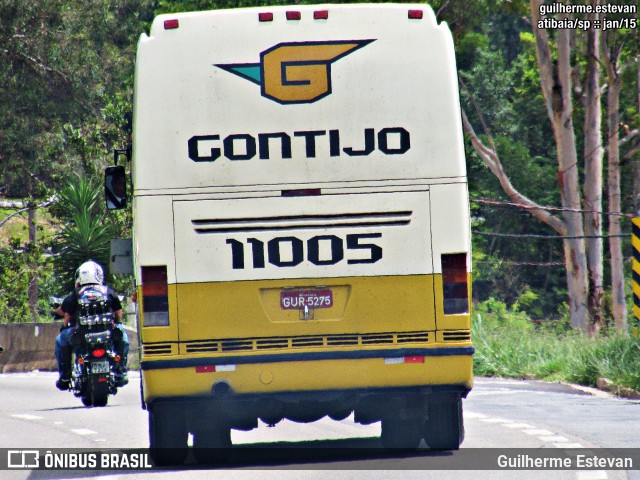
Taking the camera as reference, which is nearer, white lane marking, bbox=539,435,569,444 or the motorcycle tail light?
white lane marking, bbox=539,435,569,444

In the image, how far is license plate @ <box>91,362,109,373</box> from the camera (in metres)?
15.7

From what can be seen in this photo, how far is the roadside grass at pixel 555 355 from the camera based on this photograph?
21.3 metres

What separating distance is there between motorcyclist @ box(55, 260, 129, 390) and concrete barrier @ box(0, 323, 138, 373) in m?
14.6

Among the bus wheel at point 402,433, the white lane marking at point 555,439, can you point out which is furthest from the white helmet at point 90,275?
the white lane marking at point 555,439

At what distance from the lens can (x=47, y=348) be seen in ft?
103

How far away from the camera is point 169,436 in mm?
11086

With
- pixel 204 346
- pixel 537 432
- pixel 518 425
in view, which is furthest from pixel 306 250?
pixel 518 425

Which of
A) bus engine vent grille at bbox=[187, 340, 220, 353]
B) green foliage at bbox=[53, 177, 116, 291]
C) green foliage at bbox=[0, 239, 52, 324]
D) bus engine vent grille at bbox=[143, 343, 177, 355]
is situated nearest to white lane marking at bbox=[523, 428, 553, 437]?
bus engine vent grille at bbox=[187, 340, 220, 353]

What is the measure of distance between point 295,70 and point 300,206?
1.02m

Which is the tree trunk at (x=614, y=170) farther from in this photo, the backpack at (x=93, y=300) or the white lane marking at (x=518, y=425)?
the backpack at (x=93, y=300)

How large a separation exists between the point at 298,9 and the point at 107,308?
6.24 metres

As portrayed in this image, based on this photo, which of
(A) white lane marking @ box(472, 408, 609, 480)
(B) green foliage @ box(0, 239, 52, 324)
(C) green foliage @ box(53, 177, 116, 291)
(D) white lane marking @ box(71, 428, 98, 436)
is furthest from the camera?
(B) green foliage @ box(0, 239, 52, 324)

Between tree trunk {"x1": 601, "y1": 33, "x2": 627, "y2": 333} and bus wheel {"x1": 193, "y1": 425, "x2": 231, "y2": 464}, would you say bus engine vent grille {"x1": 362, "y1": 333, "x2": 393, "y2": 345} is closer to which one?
bus wheel {"x1": 193, "y1": 425, "x2": 231, "y2": 464}

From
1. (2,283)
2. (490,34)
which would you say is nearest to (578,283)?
(2,283)
